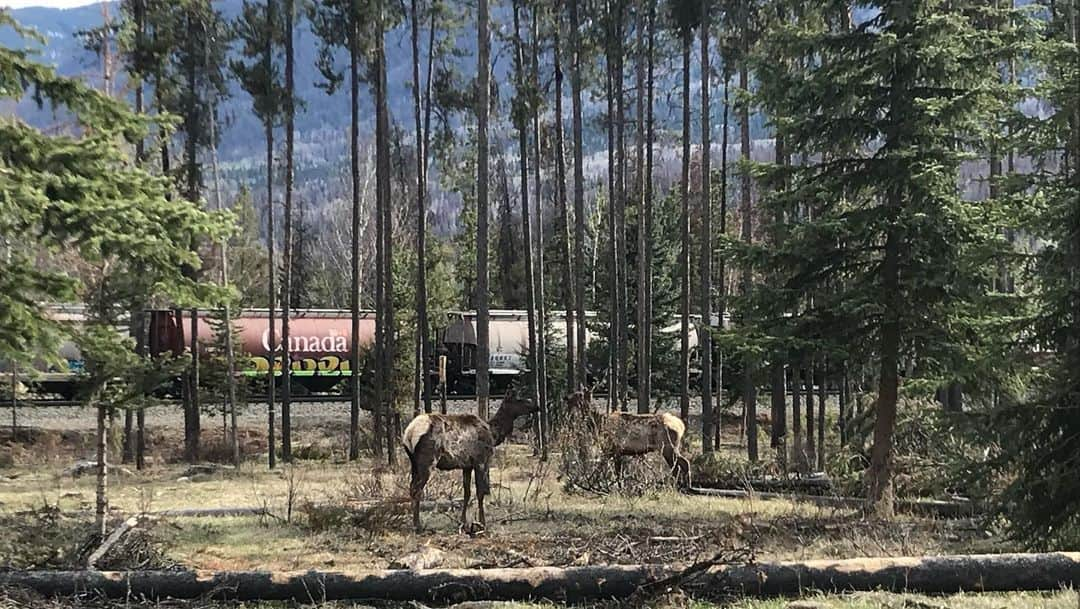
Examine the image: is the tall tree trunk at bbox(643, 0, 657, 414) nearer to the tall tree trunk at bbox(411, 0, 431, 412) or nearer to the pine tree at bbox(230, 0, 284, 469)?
the tall tree trunk at bbox(411, 0, 431, 412)

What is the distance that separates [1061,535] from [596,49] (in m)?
16.3

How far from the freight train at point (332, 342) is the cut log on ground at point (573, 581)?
831 inches

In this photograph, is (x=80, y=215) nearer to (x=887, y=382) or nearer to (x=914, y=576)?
(x=914, y=576)

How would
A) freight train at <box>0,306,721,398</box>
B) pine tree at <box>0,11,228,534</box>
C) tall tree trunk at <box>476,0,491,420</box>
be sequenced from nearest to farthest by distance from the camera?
pine tree at <box>0,11,228,534</box> → tall tree trunk at <box>476,0,491,420</box> → freight train at <box>0,306,721,398</box>

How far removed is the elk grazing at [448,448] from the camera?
10.8 meters

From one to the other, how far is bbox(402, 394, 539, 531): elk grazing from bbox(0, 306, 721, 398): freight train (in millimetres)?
17209

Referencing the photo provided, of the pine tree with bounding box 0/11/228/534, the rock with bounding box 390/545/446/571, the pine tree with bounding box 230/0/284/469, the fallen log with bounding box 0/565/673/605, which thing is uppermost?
the pine tree with bounding box 230/0/284/469

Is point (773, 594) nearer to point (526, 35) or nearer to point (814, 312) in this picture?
point (814, 312)

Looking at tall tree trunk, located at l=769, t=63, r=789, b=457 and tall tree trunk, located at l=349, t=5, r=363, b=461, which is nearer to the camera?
tall tree trunk, located at l=769, t=63, r=789, b=457

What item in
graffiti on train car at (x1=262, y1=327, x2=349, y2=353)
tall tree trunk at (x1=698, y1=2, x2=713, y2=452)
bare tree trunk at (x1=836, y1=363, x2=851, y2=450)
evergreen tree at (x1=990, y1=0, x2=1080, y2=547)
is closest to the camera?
evergreen tree at (x1=990, y1=0, x2=1080, y2=547)

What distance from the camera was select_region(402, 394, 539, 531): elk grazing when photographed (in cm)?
1079

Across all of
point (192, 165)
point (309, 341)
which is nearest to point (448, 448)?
point (192, 165)

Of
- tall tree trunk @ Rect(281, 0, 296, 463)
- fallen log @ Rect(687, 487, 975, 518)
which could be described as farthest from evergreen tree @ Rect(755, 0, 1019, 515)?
tall tree trunk @ Rect(281, 0, 296, 463)

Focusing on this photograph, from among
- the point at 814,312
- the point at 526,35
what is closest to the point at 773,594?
the point at 814,312
